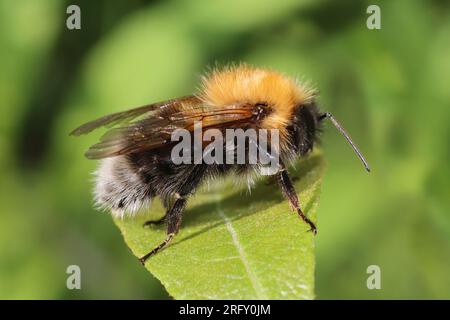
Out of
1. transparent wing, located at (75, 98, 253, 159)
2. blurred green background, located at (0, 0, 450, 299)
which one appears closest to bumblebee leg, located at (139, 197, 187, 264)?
transparent wing, located at (75, 98, 253, 159)

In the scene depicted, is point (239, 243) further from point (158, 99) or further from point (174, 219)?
point (158, 99)

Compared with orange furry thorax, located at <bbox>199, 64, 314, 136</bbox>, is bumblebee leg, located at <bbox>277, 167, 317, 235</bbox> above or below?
below

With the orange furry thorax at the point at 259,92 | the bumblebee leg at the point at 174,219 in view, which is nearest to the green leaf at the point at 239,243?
the bumblebee leg at the point at 174,219

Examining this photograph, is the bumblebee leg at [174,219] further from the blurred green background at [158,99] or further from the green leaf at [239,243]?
the blurred green background at [158,99]

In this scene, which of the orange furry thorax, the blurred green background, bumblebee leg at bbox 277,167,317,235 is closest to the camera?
bumblebee leg at bbox 277,167,317,235

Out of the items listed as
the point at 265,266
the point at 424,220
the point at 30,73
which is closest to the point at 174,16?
the point at 30,73

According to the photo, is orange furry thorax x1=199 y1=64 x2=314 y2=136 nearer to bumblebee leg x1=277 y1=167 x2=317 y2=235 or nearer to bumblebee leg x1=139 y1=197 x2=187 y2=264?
bumblebee leg x1=277 y1=167 x2=317 y2=235

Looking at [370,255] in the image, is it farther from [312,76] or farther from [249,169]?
[249,169]
